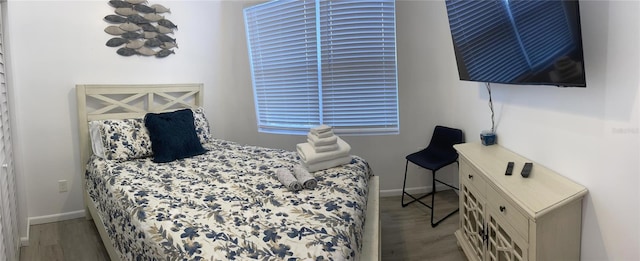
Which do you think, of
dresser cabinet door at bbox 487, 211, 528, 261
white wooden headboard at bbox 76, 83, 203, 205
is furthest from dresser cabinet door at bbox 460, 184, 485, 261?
white wooden headboard at bbox 76, 83, 203, 205

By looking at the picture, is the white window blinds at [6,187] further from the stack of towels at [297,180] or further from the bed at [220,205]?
the stack of towels at [297,180]

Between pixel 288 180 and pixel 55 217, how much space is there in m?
2.42

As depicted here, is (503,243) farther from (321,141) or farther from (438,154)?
(438,154)

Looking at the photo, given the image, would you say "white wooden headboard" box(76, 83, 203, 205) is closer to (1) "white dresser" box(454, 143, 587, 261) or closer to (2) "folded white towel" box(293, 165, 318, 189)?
(2) "folded white towel" box(293, 165, 318, 189)

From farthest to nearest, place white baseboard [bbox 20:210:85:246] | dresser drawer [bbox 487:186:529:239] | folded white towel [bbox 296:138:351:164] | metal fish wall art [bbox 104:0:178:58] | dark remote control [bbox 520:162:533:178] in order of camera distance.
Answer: metal fish wall art [bbox 104:0:178:58] < white baseboard [bbox 20:210:85:246] < folded white towel [bbox 296:138:351:164] < dark remote control [bbox 520:162:533:178] < dresser drawer [bbox 487:186:529:239]

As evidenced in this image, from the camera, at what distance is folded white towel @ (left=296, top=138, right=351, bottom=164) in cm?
258

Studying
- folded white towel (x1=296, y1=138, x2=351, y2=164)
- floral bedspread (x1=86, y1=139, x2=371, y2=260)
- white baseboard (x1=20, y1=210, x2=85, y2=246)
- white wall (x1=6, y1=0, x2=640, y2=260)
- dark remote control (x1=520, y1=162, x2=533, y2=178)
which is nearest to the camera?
floral bedspread (x1=86, y1=139, x2=371, y2=260)

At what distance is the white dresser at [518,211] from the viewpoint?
5.87 ft

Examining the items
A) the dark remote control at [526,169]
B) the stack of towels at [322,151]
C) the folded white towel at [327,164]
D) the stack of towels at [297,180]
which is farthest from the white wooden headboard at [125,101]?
the dark remote control at [526,169]

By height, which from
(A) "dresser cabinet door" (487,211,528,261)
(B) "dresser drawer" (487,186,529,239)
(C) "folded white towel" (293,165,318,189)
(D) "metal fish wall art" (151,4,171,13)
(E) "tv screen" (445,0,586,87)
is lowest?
(A) "dresser cabinet door" (487,211,528,261)

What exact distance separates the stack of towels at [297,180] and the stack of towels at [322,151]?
0.79 feet

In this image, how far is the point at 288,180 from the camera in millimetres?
2234

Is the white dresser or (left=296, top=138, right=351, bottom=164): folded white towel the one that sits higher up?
(left=296, top=138, right=351, bottom=164): folded white towel

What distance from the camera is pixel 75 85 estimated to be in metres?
3.28
